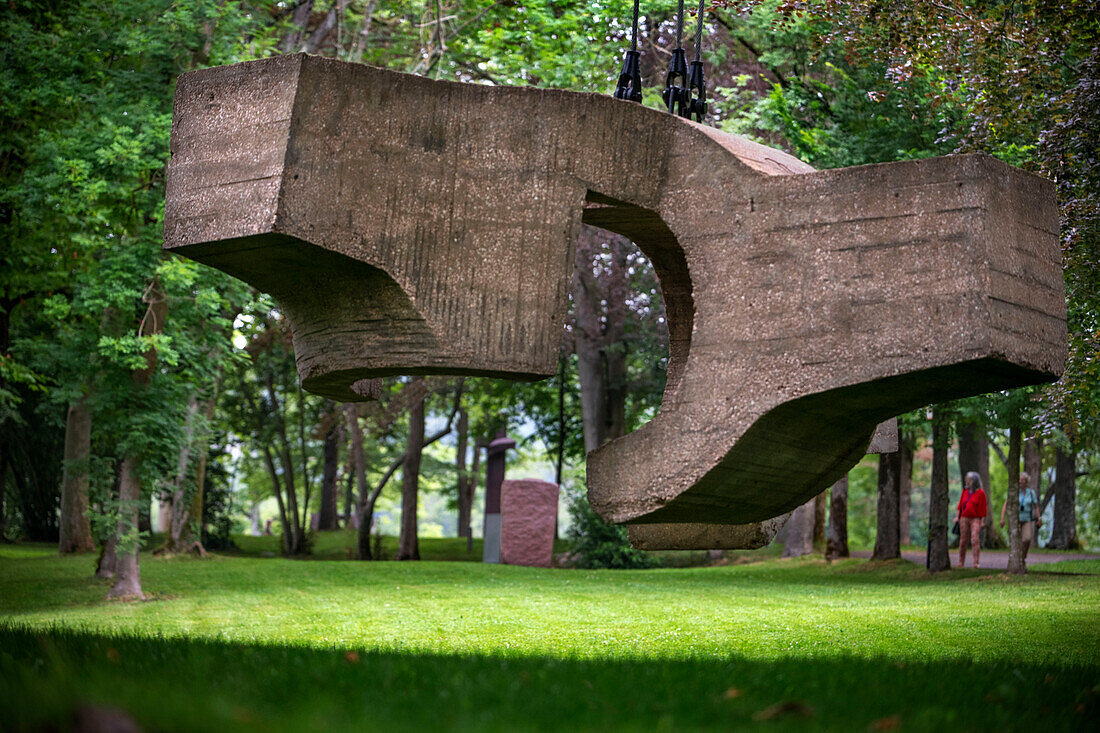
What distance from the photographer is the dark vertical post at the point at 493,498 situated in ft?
84.1

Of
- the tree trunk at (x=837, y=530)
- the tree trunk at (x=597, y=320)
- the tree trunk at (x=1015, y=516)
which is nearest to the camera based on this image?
the tree trunk at (x=1015, y=516)

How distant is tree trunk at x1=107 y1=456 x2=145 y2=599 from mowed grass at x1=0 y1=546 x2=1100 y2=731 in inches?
16.2

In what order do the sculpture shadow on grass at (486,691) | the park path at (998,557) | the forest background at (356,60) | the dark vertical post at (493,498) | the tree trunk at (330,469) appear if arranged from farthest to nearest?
the tree trunk at (330,469), the dark vertical post at (493,498), the park path at (998,557), the forest background at (356,60), the sculpture shadow on grass at (486,691)

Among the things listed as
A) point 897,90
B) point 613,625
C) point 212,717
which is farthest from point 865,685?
point 897,90

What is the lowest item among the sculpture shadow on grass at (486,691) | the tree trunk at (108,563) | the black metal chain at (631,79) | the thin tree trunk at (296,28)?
the tree trunk at (108,563)

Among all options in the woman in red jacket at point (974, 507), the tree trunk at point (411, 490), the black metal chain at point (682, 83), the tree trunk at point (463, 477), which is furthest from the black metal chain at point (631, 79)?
the tree trunk at point (463, 477)

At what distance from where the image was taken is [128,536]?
16.3 meters

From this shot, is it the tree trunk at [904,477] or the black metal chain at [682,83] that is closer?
the black metal chain at [682,83]

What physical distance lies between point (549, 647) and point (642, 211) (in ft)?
14.7

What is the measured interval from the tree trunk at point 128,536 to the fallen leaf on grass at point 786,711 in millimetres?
13632

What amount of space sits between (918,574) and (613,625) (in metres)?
8.43

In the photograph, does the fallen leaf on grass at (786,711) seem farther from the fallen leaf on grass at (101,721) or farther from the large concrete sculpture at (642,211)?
the large concrete sculpture at (642,211)

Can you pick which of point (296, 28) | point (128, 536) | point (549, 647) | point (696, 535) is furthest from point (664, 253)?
point (296, 28)

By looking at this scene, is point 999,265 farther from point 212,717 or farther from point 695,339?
point 212,717
